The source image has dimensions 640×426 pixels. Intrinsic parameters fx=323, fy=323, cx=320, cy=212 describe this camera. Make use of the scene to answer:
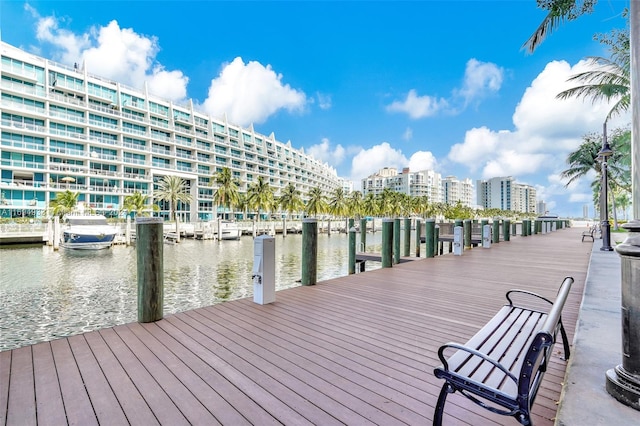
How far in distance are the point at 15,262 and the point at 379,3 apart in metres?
27.2

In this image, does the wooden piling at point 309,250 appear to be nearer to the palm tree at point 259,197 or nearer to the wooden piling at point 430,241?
the wooden piling at point 430,241

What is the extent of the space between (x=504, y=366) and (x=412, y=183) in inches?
5865

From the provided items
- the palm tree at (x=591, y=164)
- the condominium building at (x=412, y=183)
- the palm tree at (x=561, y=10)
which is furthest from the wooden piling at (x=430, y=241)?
the condominium building at (x=412, y=183)

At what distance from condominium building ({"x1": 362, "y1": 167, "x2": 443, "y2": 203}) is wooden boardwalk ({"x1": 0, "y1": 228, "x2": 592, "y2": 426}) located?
141m

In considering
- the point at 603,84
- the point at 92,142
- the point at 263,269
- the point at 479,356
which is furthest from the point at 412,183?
the point at 479,356

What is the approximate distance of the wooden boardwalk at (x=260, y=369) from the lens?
2.36 m

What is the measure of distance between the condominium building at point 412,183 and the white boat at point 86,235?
12604 centimetres

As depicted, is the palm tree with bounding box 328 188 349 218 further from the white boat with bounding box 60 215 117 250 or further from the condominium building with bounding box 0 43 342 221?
the white boat with bounding box 60 215 117 250

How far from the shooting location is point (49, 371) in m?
2.97

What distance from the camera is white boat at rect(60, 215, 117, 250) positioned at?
26.7 meters

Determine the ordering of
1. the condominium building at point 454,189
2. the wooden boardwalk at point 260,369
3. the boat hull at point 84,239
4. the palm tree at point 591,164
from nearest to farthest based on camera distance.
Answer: the wooden boardwalk at point 260,369 → the boat hull at point 84,239 → the palm tree at point 591,164 → the condominium building at point 454,189

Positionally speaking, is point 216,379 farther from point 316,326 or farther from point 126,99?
point 126,99

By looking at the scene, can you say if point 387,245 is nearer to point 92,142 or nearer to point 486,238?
point 486,238

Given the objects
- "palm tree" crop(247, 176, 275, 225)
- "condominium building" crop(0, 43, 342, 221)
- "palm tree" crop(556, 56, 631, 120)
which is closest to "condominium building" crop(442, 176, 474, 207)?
"condominium building" crop(0, 43, 342, 221)
